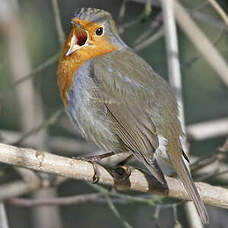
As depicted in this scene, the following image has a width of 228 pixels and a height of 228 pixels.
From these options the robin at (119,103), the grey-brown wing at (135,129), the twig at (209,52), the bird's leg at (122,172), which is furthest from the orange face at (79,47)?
the bird's leg at (122,172)

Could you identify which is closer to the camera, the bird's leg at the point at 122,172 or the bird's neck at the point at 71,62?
the bird's leg at the point at 122,172

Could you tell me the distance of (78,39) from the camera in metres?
4.26

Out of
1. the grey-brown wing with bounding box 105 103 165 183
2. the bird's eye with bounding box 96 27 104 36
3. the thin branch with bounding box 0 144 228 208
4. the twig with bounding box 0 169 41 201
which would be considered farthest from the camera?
the twig with bounding box 0 169 41 201

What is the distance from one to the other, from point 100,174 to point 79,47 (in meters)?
1.17

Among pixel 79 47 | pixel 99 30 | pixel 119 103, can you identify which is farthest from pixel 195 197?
pixel 99 30

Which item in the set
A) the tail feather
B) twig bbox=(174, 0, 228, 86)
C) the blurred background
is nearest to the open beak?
the blurred background

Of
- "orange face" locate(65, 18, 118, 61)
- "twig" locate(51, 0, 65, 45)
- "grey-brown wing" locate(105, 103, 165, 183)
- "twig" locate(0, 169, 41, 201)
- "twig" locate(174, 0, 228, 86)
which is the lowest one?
"twig" locate(0, 169, 41, 201)

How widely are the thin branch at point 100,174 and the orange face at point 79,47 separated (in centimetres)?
82

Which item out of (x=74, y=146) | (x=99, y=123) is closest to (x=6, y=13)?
(x=74, y=146)

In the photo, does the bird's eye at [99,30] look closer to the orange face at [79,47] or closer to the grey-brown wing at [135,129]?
the orange face at [79,47]

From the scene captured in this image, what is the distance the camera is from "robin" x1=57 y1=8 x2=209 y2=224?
374 centimetres

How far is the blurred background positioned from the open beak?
0.69 m

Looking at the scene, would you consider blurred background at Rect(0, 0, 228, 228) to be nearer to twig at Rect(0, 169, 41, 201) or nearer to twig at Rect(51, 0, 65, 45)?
twig at Rect(0, 169, 41, 201)

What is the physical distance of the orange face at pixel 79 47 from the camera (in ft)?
13.3
